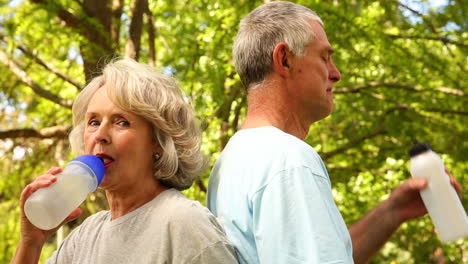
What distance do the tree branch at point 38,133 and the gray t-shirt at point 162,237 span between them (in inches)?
176

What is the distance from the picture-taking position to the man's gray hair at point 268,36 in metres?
2.13

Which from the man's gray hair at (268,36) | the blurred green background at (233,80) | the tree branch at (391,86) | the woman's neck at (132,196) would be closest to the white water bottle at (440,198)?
the man's gray hair at (268,36)

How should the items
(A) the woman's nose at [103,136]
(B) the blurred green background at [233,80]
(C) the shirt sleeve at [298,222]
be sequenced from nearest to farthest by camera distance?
(C) the shirt sleeve at [298,222] → (A) the woman's nose at [103,136] → (B) the blurred green background at [233,80]

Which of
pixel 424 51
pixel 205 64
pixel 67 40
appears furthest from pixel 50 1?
pixel 424 51

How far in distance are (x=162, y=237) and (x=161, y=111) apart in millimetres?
400

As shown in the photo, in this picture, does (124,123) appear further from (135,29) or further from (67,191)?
(135,29)

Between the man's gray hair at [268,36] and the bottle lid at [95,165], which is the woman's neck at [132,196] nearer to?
the bottle lid at [95,165]

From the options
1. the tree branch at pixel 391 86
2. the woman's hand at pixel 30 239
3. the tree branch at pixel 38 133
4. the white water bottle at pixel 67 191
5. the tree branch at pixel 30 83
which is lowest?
the tree branch at pixel 391 86

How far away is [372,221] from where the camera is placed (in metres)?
2.20

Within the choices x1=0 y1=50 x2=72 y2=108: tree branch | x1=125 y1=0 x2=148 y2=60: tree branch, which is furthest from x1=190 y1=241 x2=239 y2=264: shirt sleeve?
x1=0 y1=50 x2=72 y2=108: tree branch

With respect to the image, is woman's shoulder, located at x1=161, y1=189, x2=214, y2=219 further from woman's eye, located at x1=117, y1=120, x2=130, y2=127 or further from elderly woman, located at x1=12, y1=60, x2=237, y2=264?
woman's eye, located at x1=117, y1=120, x2=130, y2=127

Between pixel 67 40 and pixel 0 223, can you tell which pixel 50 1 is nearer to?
pixel 67 40

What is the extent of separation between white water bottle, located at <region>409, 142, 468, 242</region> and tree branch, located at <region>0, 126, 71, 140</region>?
474cm

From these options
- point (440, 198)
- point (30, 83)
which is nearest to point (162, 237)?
point (440, 198)
